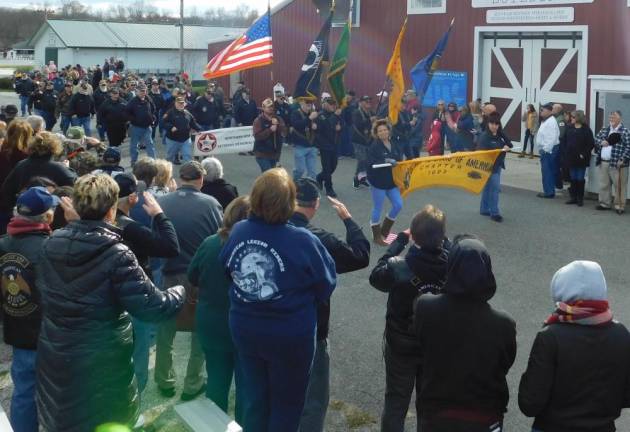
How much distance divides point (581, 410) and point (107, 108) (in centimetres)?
1503

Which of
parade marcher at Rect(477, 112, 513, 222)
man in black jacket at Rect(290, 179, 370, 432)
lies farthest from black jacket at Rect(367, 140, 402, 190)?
man in black jacket at Rect(290, 179, 370, 432)

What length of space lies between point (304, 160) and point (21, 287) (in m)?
10.7

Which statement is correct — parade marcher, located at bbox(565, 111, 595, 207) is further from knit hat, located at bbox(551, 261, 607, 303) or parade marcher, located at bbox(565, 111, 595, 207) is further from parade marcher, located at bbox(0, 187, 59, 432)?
parade marcher, located at bbox(0, 187, 59, 432)

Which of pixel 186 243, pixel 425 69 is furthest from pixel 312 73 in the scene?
pixel 186 243

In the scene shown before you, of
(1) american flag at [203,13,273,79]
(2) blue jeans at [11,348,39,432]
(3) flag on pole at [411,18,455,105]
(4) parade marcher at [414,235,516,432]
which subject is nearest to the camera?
(4) parade marcher at [414,235,516,432]

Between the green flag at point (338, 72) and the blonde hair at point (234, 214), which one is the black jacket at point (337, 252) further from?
the green flag at point (338, 72)

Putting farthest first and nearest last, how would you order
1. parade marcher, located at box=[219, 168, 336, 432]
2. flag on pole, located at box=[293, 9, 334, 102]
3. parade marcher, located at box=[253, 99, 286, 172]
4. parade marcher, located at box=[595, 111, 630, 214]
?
flag on pole, located at box=[293, 9, 334, 102] → parade marcher, located at box=[253, 99, 286, 172] → parade marcher, located at box=[595, 111, 630, 214] → parade marcher, located at box=[219, 168, 336, 432]

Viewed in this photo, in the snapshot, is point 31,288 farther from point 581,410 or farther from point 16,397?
point 581,410

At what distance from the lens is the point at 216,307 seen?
5.15 metres

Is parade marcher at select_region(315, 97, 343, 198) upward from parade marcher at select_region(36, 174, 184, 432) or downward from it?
upward

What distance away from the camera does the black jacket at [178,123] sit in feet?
52.2

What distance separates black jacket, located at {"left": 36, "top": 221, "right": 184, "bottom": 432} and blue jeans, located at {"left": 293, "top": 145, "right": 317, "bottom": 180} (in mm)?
10724

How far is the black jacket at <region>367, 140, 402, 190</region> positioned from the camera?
11.2m

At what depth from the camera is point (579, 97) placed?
60.9 feet
